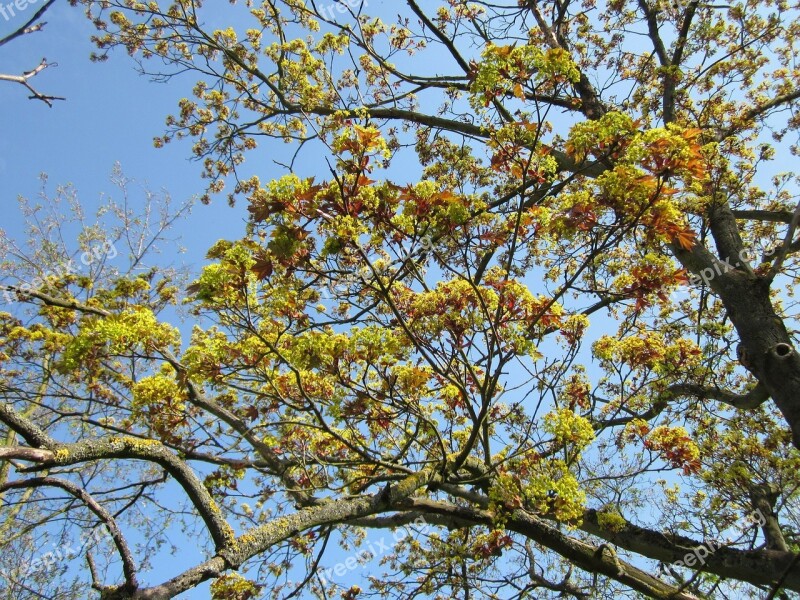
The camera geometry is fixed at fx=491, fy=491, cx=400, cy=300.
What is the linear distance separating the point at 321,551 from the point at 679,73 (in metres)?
5.88

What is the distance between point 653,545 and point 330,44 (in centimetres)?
628

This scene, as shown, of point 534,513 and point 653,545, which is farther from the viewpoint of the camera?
point 653,545

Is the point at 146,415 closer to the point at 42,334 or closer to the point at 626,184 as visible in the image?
the point at 42,334

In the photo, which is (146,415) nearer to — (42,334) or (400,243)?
(42,334)

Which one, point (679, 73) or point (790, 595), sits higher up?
point (679, 73)

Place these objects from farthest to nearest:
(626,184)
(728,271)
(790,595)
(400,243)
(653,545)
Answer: (790,595), (728,271), (653,545), (400,243), (626,184)

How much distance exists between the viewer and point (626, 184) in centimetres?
260

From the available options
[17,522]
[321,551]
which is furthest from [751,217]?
[17,522]

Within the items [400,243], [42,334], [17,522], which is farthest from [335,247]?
[17,522]

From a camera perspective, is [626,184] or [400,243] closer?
[626,184]

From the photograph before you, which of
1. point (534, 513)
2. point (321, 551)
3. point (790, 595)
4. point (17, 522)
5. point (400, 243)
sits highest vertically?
point (17, 522)

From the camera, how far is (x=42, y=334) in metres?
4.14

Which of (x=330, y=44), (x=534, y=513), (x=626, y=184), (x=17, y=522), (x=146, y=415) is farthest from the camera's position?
(x=17, y=522)

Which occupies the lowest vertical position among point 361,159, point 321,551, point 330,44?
point 321,551
